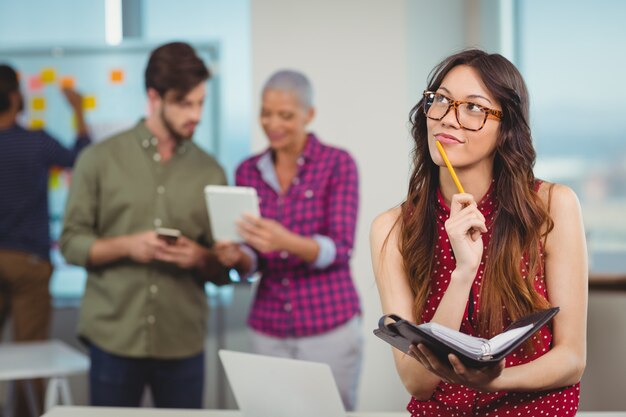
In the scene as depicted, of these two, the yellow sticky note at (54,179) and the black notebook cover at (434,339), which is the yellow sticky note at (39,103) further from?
the black notebook cover at (434,339)

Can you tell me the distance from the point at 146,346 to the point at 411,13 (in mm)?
2339

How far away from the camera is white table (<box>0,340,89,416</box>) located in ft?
10.6

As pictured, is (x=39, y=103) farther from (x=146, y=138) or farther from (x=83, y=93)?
(x=146, y=138)

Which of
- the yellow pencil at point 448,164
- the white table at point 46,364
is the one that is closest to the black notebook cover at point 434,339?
the yellow pencil at point 448,164

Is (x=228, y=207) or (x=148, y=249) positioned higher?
(x=228, y=207)

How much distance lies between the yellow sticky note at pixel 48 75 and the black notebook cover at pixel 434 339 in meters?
3.79

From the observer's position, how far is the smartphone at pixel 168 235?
114 inches

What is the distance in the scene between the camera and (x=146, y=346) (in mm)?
2922

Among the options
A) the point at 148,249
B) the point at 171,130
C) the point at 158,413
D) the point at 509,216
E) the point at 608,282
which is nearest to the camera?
the point at 509,216

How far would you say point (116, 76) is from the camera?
502 cm

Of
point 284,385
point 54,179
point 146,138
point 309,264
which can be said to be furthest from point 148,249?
point 54,179

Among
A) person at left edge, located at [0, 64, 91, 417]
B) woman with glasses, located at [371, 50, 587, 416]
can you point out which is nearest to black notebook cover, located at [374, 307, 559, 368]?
woman with glasses, located at [371, 50, 587, 416]

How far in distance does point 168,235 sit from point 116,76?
92.0 inches

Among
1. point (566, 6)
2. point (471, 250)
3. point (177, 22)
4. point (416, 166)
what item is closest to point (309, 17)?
point (177, 22)
